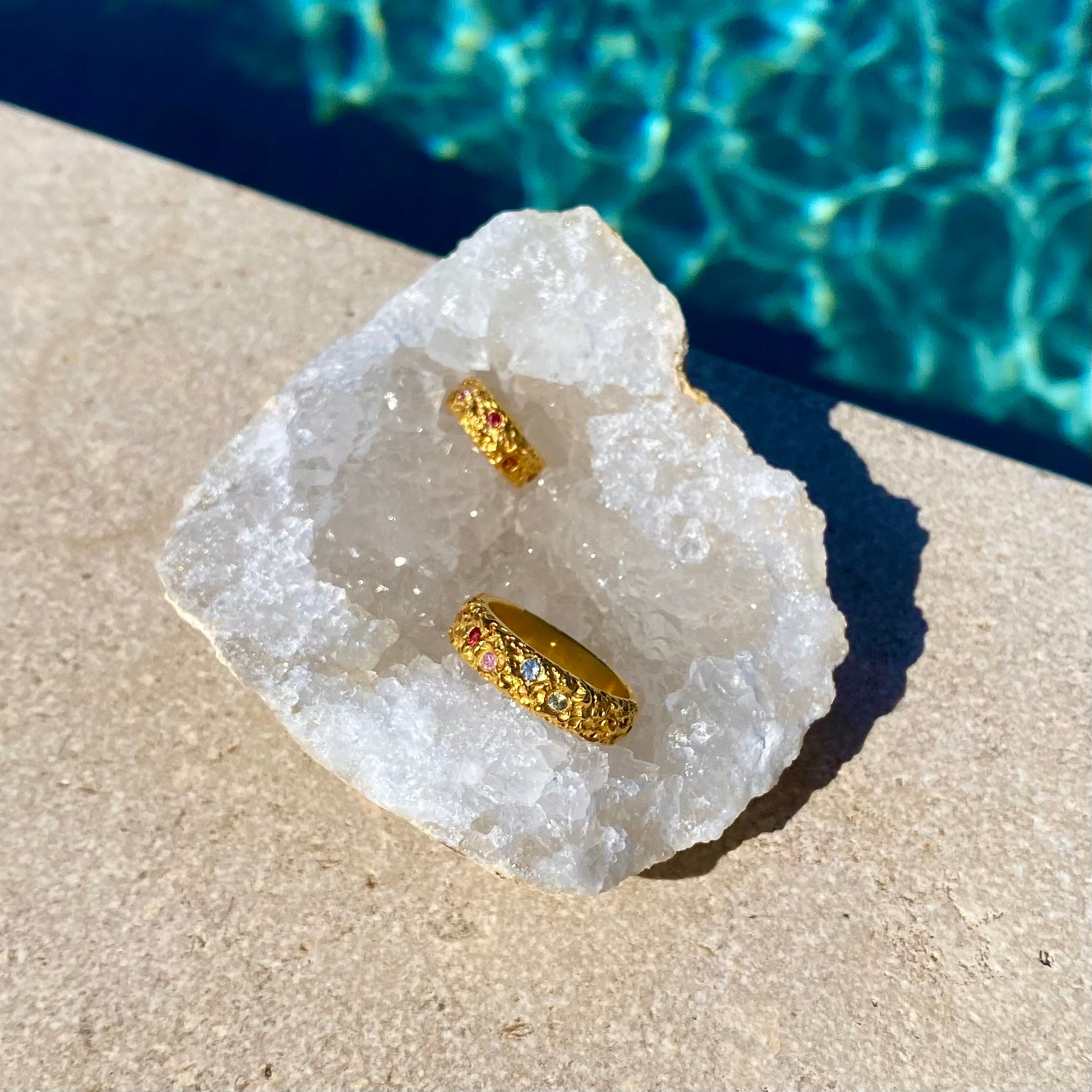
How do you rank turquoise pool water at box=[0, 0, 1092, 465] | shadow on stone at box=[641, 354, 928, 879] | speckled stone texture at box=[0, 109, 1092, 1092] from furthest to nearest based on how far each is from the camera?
turquoise pool water at box=[0, 0, 1092, 465] → shadow on stone at box=[641, 354, 928, 879] → speckled stone texture at box=[0, 109, 1092, 1092]

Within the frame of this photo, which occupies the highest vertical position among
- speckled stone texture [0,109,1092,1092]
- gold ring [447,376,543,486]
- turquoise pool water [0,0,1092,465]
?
gold ring [447,376,543,486]

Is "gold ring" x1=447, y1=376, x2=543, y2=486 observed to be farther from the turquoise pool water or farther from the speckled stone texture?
the turquoise pool water

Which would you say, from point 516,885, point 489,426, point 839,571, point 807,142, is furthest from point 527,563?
point 807,142

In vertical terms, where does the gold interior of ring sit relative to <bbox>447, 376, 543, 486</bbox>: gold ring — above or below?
below

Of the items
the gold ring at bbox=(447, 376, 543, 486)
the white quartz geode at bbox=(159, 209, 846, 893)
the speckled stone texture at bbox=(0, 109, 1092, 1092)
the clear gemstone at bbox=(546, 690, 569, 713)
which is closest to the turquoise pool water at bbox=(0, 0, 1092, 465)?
the speckled stone texture at bbox=(0, 109, 1092, 1092)

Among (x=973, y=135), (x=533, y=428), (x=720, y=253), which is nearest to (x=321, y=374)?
(x=533, y=428)

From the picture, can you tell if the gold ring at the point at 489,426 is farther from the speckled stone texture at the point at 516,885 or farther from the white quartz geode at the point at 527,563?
the speckled stone texture at the point at 516,885

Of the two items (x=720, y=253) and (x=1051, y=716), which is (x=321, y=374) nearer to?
(x=1051, y=716)
